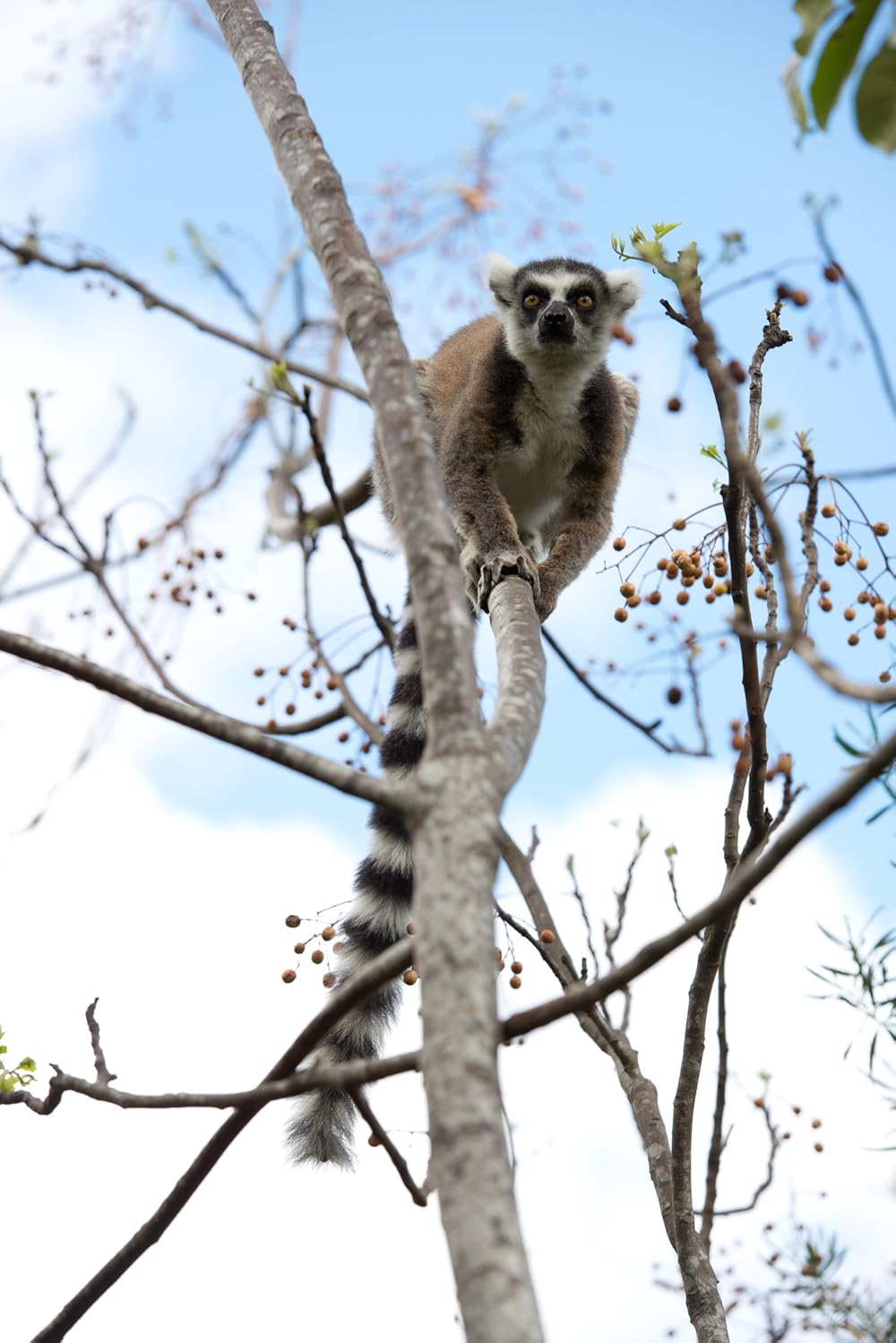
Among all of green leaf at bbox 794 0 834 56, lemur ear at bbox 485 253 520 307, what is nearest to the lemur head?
lemur ear at bbox 485 253 520 307

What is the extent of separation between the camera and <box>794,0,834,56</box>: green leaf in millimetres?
1498

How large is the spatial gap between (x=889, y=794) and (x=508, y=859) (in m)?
1.48

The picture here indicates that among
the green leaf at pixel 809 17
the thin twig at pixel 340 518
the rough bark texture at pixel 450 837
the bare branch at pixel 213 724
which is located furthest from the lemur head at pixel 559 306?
the green leaf at pixel 809 17

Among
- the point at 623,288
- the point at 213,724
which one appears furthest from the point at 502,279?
the point at 213,724

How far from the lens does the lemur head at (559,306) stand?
548 centimetres

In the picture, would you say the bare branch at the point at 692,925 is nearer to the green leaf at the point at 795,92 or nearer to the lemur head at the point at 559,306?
the green leaf at the point at 795,92

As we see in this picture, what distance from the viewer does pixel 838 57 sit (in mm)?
1495

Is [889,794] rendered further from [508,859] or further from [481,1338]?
[481,1338]

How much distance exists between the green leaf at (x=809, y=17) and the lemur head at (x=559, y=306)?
3970 millimetres

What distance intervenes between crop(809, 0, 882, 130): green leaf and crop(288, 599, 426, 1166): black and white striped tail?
8.19 ft

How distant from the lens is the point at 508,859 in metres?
4.05

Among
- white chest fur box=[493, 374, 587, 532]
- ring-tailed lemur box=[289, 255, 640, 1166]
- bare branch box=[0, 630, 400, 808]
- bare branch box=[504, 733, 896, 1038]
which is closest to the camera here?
bare branch box=[504, 733, 896, 1038]

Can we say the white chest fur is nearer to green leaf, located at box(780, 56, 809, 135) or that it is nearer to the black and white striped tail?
the black and white striped tail

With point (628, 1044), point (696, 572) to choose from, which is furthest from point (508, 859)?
point (696, 572)
